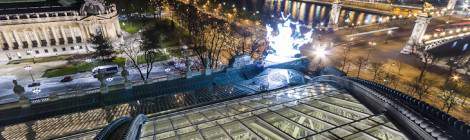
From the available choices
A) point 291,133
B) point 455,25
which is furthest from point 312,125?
point 455,25

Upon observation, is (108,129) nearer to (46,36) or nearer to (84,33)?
(84,33)

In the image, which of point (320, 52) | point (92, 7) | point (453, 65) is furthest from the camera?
point (92, 7)

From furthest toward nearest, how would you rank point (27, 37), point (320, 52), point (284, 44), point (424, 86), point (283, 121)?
point (320, 52), point (27, 37), point (424, 86), point (284, 44), point (283, 121)

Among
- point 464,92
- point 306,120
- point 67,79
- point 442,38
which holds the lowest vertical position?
point 464,92

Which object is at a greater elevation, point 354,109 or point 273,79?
point 354,109

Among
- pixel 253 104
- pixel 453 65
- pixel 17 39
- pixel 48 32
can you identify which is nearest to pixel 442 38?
pixel 453 65

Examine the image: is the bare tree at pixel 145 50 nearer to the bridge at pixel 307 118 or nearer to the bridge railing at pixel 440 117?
the bridge at pixel 307 118

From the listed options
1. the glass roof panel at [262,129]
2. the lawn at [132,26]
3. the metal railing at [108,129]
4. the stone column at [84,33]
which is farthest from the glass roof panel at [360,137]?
the lawn at [132,26]

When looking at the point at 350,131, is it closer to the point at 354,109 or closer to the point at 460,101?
the point at 354,109
